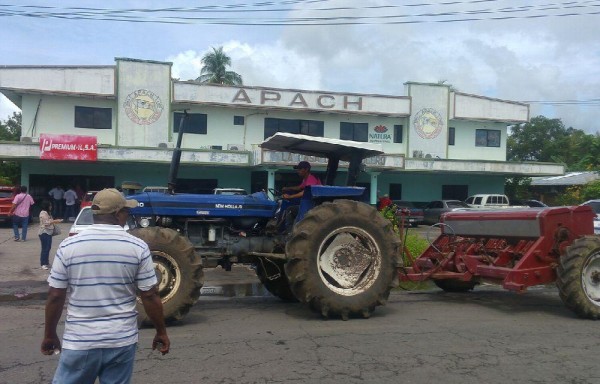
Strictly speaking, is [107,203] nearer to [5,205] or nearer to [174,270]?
[174,270]

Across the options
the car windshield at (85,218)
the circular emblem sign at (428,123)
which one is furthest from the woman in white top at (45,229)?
the circular emblem sign at (428,123)

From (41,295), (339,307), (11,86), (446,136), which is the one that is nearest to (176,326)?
(339,307)

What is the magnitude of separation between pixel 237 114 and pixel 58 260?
2836cm

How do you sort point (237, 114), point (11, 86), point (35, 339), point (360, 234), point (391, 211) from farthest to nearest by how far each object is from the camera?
point (237, 114) → point (11, 86) → point (391, 211) → point (360, 234) → point (35, 339)

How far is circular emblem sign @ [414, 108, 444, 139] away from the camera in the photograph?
1341 inches

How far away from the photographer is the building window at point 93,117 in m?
28.9

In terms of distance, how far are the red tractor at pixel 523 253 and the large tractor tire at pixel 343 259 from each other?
0.75 metres

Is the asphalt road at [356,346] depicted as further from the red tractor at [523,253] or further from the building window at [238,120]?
the building window at [238,120]

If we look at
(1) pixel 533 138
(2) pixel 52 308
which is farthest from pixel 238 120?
(1) pixel 533 138

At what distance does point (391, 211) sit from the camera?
38.2 ft

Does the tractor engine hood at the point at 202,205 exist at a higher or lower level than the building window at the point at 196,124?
lower

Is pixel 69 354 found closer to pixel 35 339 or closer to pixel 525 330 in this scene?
pixel 35 339

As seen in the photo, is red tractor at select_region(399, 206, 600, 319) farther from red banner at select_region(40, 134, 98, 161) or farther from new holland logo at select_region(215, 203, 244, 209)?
red banner at select_region(40, 134, 98, 161)

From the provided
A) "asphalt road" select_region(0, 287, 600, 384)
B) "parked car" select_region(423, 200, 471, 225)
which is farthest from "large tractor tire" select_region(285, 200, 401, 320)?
"parked car" select_region(423, 200, 471, 225)
